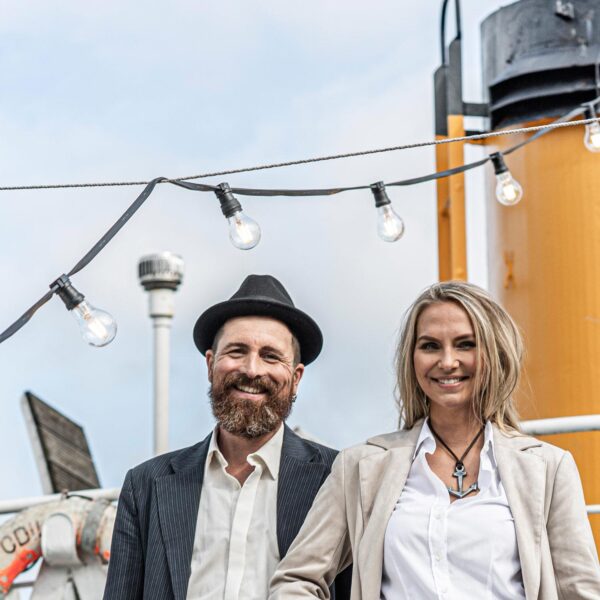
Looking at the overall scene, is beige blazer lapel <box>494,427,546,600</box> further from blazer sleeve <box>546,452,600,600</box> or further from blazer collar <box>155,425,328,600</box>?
blazer collar <box>155,425,328,600</box>

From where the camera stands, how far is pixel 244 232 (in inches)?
176

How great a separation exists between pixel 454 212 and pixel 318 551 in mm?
4894

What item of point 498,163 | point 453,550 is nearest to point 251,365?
point 453,550

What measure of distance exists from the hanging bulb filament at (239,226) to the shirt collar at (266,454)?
0.72 m

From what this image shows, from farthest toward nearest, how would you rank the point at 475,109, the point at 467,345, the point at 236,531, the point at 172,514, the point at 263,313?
the point at 475,109
the point at 263,313
the point at 172,514
the point at 236,531
the point at 467,345

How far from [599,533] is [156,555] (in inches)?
118

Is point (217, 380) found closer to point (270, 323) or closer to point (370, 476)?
point (270, 323)

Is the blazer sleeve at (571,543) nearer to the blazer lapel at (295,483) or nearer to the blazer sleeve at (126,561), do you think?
the blazer lapel at (295,483)

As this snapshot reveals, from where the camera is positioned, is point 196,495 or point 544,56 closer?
point 196,495

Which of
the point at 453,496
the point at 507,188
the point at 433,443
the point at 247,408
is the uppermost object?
the point at 507,188

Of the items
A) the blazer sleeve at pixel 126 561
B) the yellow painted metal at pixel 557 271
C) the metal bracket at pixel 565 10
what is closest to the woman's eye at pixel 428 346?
the blazer sleeve at pixel 126 561

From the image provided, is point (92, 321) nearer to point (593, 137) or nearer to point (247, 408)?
point (247, 408)

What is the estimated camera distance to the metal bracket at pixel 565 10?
7.16 m

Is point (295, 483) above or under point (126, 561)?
above
